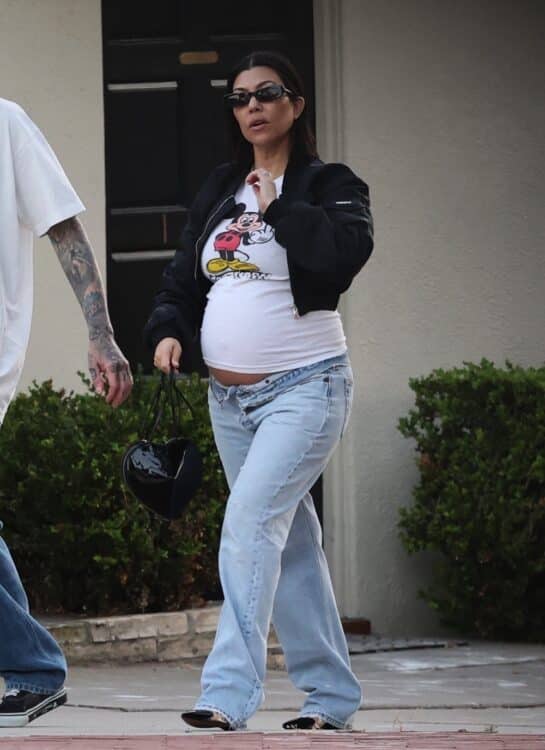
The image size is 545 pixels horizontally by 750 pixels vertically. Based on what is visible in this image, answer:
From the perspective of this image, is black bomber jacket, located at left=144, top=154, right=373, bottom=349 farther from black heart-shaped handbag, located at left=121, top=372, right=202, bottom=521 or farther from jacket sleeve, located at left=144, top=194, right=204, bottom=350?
black heart-shaped handbag, located at left=121, top=372, right=202, bottom=521

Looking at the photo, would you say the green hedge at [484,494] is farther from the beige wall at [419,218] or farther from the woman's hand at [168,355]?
the woman's hand at [168,355]

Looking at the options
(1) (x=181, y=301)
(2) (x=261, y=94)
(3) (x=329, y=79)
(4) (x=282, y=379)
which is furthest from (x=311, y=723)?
(3) (x=329, y=79)

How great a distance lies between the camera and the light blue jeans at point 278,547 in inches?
196

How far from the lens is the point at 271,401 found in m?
5.25

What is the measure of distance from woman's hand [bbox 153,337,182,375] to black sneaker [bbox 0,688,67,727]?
0.97 metres

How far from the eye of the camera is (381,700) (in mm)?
7090

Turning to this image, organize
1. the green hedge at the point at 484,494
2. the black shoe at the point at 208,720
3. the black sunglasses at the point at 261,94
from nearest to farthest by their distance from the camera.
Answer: the black shoe at the point at 208,720, the black sunglasses at the point at 261,94, the green hedge at the point at 484,494

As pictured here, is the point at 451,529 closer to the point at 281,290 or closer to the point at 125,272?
the point at 125,272

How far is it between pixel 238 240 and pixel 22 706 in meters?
1.43

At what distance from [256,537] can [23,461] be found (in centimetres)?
328

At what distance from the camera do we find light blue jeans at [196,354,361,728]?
4977 millimetres

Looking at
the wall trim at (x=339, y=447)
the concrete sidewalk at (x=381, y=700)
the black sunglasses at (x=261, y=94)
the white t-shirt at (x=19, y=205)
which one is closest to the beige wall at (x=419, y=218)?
the wall trim at (x=339, y=447)

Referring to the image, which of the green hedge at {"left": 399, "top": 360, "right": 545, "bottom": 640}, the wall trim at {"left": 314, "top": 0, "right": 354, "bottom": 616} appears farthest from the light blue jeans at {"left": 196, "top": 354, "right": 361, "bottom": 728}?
the wall trim at {"left": 314, "top": 0, "right": 354, "bottom": 616}

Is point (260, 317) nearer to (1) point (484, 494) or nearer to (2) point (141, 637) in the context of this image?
(2) point (141, 637)
